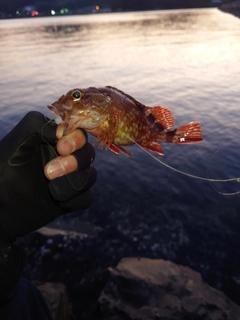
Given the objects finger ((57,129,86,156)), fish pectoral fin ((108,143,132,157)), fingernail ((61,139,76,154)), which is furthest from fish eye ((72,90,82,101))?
fish pectoral fin ((108,143,132,157))

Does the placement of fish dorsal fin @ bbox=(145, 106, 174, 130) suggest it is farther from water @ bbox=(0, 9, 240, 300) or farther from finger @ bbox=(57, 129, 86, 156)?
water @ bbox=(0, 9, 240, 300)

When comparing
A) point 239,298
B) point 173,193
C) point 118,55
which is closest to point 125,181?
point 173,193

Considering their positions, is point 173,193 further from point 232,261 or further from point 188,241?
point 232,261

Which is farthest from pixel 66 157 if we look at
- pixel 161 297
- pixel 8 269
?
pixel 161 297

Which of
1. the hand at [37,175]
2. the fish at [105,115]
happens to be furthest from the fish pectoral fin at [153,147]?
the hand at [37,175]

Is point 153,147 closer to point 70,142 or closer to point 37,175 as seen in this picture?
point 70,142

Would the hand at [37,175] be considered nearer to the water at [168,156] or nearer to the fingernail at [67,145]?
the fingernail at [67,145]
